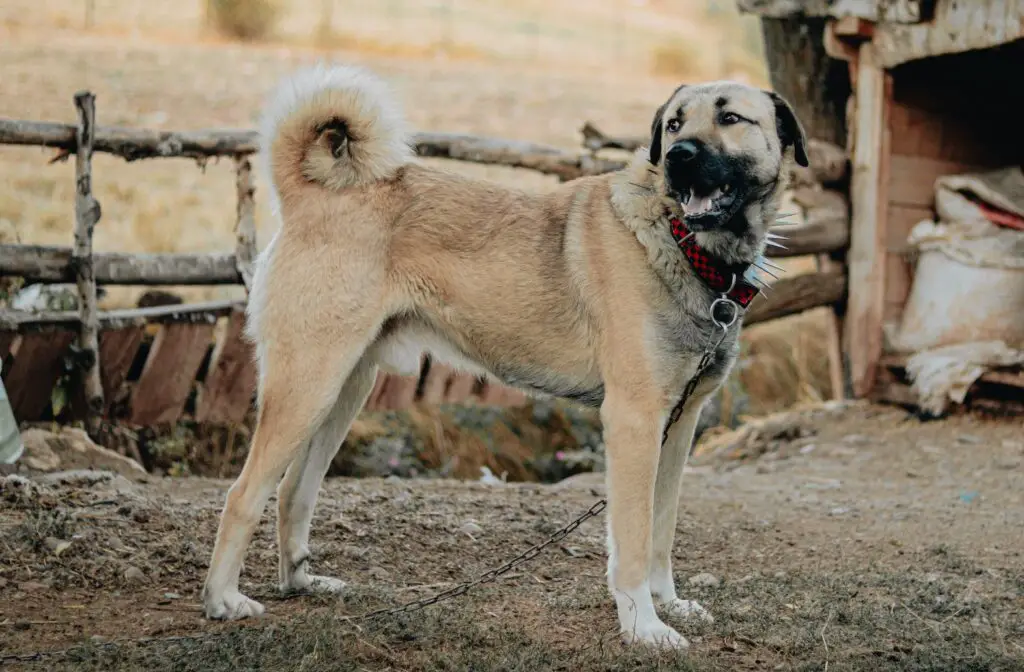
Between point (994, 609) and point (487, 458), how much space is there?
14.7ft

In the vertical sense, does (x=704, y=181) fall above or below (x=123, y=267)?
above

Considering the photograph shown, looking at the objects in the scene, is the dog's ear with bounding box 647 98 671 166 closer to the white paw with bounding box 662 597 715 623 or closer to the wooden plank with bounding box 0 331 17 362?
the white paw with bounding box 662 597 715 623

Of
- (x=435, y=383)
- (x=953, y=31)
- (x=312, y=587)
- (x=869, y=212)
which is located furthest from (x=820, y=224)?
(x=312, y=587)

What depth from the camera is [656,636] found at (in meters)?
3.47

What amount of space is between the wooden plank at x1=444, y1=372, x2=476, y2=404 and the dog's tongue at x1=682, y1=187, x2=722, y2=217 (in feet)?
13.5

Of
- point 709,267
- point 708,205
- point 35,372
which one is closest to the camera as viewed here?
point 708,205

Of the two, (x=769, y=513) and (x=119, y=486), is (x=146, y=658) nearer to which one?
(x=119, y=486)

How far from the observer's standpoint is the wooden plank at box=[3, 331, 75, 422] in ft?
19.0

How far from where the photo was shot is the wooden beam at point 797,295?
7969mm

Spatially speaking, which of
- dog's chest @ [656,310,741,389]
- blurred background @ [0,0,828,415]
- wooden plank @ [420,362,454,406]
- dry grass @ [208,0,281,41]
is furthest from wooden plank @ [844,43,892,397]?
dry grass @ [208,0,281,41]

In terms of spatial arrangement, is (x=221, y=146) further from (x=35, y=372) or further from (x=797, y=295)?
(x=797, y=295)

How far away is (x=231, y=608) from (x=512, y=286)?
144 cm

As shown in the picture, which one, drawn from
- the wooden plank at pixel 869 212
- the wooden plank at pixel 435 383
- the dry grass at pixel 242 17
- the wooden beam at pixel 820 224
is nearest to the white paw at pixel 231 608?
the wooden plank at pixel 435 383

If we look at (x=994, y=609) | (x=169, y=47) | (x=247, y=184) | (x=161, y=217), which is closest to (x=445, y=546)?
(x=994, y=609)
